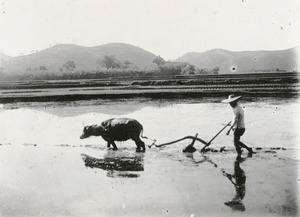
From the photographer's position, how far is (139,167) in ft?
28.4

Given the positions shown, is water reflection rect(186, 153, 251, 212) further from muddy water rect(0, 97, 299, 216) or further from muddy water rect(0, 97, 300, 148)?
muddy water rect(0, 97, 300, 148)

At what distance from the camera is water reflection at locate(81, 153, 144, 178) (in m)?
8.19

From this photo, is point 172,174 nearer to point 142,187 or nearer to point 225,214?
point 142,187

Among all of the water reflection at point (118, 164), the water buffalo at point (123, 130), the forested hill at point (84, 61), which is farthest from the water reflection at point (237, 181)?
the forested hill at point (84, 61)

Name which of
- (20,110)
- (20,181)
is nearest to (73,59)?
(20,110)

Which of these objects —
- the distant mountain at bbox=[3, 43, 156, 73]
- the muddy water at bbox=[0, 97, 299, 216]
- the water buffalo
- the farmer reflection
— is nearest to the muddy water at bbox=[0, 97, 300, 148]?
the muddy water at bbox=[0, 97, 299, 216]

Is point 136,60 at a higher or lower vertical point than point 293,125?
A: higher

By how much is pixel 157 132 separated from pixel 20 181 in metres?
5.92

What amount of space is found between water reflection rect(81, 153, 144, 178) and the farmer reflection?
86.8 inches

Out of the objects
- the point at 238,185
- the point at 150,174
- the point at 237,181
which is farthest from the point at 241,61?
the point at 238,185

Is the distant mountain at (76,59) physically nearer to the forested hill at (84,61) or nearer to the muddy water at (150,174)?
the forested hill at (84,61)

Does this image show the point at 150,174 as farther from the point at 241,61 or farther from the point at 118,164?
the point at 241,61

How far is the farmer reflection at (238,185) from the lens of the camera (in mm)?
6223

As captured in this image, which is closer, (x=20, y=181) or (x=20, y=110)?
(x=20, y=181)
